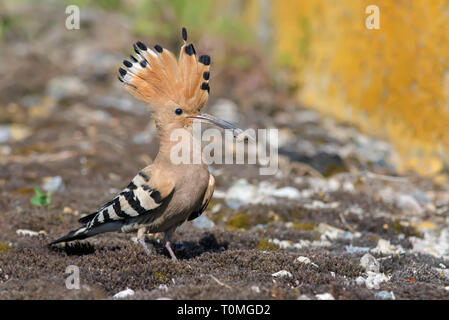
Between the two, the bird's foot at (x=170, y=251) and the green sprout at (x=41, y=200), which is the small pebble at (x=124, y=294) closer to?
the bird's foot at (x=170, y=251)

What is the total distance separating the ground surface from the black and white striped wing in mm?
303

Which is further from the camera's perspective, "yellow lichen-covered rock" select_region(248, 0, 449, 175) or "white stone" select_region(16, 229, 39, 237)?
"yellow lichen-covered rock" select_region(248, 0, 449, 175)

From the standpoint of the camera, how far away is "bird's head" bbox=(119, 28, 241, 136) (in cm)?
497

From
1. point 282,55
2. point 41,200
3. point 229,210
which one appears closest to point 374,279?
point 229,210

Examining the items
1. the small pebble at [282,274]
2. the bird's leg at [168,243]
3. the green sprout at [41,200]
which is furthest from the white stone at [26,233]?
the small pebble at [282,274]

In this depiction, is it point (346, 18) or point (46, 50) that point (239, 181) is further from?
point (46, 50)

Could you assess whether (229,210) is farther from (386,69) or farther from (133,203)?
(386,69)

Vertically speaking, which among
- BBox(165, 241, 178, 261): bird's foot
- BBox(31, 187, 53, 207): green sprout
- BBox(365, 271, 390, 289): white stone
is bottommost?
BBox(365, 271, 390, 289): white stone

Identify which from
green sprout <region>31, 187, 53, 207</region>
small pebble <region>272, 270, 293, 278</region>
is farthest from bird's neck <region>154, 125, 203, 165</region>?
green sprout <region>31, 187, 53, 207</region>

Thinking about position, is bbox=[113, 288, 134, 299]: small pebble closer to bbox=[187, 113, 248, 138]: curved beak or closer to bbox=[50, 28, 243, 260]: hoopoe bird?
bbox=[50, 28, 243, 260]: hoopoe bird

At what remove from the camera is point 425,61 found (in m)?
9.26

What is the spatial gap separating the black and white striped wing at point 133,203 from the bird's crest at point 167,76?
27.5 inches

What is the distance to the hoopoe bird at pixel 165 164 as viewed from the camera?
4.86m

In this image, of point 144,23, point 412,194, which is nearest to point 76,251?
point 412,194
